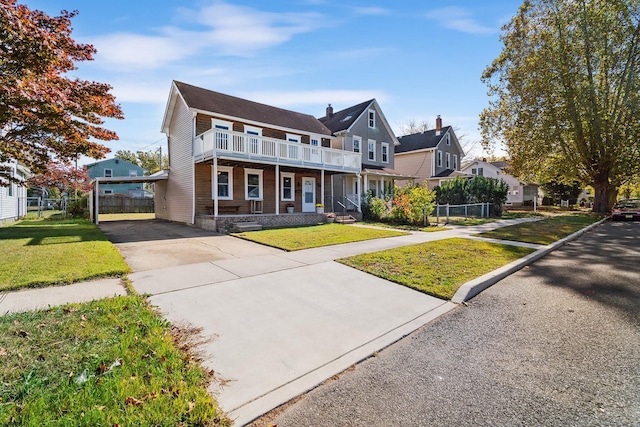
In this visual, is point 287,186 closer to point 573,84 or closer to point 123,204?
point 123,204

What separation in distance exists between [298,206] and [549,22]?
21767 mm

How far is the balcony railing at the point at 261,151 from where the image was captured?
14.4 metres

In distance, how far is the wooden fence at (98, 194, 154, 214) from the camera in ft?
90.9

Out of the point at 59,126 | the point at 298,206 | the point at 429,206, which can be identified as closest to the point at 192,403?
the point at 59,126

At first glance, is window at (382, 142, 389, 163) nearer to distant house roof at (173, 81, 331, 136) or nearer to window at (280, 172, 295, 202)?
distant house roof at (173, 81, 331, 136)

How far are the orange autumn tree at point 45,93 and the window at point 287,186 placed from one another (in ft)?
32.7

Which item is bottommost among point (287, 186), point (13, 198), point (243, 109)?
point (13, 198)

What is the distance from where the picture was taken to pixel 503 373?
3.04 metres

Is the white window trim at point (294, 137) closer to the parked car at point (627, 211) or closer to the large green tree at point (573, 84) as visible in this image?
the large green tree at point (573, 84)

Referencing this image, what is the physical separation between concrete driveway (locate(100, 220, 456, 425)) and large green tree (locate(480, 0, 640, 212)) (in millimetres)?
22153

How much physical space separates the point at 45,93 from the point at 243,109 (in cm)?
1213

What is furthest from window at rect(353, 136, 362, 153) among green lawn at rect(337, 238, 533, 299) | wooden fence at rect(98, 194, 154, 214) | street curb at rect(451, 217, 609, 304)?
wooden fence at rect(98, 194, 154, 214)

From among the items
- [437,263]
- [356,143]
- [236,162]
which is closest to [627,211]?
[356,143]

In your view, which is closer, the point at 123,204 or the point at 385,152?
the point at 385,152
